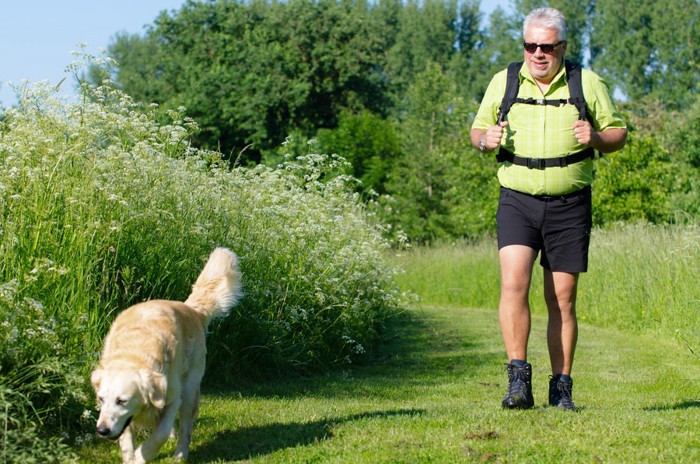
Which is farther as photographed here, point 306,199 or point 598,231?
point 598,231

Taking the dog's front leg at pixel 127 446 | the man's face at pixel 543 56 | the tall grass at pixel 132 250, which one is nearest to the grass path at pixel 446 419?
the dog's front leg at pixel 127 446

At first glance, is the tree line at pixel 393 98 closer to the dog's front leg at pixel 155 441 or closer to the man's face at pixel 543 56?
the man's face at pixel 543 56

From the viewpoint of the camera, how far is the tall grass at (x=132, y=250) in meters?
5.59

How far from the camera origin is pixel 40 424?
5.37m

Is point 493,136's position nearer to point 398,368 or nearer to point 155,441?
point 155,441

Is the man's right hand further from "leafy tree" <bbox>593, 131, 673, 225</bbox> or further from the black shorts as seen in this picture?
"leafy tree" <bbox>593, 131, 673, 225</bbox>

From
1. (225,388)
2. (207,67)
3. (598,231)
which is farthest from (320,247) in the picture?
(207,67)

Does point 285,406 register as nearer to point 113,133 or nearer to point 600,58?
point 113,133

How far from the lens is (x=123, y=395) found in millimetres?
4672

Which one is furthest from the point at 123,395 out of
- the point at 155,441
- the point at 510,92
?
the point at 510,92

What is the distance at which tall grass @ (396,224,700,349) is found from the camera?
12.4 m

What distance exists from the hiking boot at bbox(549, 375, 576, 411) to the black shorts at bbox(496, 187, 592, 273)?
80 cm

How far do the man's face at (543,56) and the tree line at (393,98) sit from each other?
14.6 meters

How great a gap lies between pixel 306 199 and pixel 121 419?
18.6 feet
